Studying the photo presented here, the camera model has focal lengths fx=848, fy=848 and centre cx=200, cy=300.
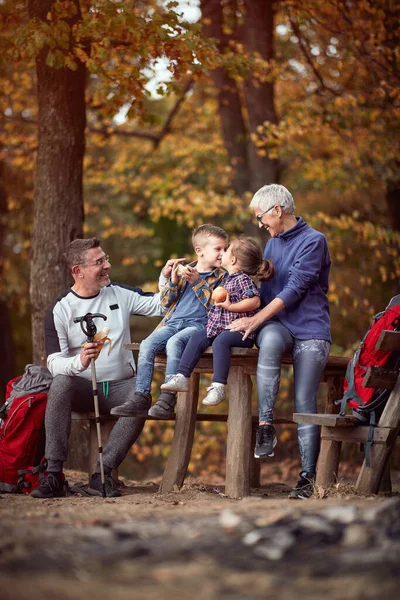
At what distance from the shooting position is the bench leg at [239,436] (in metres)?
5.88

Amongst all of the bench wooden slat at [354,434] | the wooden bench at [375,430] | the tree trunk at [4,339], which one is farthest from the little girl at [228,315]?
the tree trunk at [4,339]

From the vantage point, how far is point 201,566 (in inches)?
131

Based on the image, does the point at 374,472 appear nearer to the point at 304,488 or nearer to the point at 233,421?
the point at 304,488

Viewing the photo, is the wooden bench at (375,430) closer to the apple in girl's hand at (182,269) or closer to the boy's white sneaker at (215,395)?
the boy's white sneaker at (215,395)

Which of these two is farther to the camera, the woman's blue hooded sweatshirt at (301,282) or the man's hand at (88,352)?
the man's hand at (88,352)

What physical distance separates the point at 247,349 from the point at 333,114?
698 cm

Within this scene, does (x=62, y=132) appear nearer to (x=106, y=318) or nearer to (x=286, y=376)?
(x=106, y=318)

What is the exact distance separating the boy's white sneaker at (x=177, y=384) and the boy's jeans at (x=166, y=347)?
0.39 feet

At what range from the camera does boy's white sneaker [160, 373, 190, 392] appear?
18.7 ft

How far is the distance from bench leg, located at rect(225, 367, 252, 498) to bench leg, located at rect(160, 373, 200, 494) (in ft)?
1.51

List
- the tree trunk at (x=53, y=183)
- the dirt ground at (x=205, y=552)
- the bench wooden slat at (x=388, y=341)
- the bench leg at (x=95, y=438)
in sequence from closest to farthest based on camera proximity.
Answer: the dirt ground at (x=205, y=552) → the bench wooden slat at (x=388, y=341) → the bench leg at (x=95, y=438) → the tree trunk at (x=53, y=183)

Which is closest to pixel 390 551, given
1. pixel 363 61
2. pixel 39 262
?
pixel 39 262

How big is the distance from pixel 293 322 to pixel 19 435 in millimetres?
2245

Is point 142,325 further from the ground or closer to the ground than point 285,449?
further from the ground
